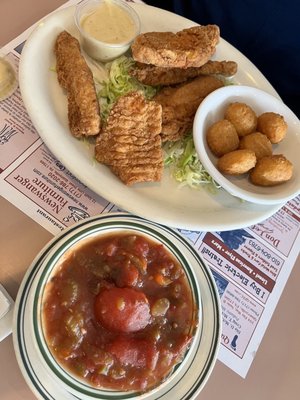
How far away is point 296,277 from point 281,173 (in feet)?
1.26

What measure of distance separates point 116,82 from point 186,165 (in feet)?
1.41

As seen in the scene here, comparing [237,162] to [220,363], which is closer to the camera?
[220,363]

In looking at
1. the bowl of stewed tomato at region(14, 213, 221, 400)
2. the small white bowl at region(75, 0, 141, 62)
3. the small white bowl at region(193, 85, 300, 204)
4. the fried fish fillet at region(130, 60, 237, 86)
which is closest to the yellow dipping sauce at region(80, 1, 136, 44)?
the small white bowl at region(75, 0, 141, 62)

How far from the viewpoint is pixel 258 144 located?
168 cm

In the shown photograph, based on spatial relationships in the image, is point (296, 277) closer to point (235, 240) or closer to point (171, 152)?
point (235, 240)

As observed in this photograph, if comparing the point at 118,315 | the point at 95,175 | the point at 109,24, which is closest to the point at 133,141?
the point at 95,175

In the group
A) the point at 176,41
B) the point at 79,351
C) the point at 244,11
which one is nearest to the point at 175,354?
the point at 79,351

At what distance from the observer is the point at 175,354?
46.8 inches

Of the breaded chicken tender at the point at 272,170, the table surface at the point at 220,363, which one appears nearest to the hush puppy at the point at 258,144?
the breaded chicken tender at the point at 272,170

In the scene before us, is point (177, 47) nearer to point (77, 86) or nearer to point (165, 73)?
point (165, 73)

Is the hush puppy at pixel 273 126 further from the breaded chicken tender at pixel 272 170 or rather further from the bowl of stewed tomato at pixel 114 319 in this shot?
the bowl of stewed tomato at pixel 114 319

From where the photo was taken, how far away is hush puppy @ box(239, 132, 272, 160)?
1676mm

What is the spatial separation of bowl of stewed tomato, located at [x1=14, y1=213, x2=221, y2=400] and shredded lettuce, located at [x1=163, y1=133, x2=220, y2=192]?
1.27 feet

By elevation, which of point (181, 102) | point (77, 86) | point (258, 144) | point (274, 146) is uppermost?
point (77, 86)
